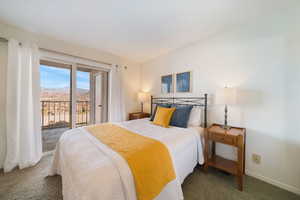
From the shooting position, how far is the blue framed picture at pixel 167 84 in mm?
2984

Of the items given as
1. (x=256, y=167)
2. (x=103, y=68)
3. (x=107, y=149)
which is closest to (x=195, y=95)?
(x=256, y=167)

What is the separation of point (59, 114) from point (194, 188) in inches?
160

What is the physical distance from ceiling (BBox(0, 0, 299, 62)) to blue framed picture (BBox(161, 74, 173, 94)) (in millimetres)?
882

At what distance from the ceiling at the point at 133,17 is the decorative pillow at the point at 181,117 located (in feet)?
4.74

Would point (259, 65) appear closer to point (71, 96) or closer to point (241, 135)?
point (241, 135)

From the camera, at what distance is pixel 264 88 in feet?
5.62

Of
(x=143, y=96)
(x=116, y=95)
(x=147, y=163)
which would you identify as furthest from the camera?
(x=143, y=96)

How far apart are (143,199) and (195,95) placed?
208cm

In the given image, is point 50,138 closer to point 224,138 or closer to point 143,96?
point 143,96

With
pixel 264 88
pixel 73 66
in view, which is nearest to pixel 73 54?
pixel 73 66

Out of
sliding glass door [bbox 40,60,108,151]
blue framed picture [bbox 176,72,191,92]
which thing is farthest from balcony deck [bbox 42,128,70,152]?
blue framed picture [bbox 176,72,191,92]

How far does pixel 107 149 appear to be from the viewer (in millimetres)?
1190

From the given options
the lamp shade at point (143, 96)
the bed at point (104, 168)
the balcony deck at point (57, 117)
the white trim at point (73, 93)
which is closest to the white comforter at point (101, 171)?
the bed at point (104, 168)

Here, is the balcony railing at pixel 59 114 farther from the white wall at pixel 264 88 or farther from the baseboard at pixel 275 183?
the baseboard at pixel 275 183
